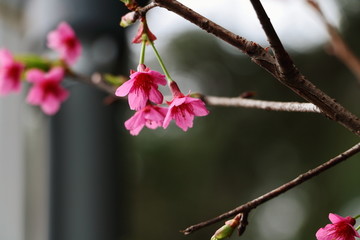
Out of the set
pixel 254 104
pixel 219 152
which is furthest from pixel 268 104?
pixel 219 152

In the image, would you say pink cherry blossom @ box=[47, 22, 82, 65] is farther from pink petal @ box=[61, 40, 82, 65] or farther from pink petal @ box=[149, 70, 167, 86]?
pink petal @ box=[149, 70, 167, 86]

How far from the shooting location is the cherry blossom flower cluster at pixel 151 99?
0.87ft

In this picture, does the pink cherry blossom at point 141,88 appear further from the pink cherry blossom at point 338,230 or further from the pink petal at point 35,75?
the pink petal at point 35,75

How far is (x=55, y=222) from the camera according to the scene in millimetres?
958

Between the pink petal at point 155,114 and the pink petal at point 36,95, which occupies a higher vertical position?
the pink petal at point 36,95

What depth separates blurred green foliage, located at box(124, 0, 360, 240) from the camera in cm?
247

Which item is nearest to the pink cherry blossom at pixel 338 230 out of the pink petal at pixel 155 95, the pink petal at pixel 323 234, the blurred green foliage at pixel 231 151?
the pink petal at pixel 323 234

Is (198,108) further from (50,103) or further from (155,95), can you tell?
(50,103)

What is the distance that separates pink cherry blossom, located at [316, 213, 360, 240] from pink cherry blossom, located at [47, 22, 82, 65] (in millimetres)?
370

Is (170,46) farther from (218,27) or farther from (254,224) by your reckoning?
(218,27)

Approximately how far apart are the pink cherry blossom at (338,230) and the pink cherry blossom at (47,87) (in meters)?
0.33

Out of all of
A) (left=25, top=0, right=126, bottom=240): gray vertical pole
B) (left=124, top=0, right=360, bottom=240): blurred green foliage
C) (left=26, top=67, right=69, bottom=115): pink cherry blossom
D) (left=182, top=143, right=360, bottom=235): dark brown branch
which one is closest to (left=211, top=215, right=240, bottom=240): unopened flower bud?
(left=182, top=143, right=360, bottom=235): dark brown branch

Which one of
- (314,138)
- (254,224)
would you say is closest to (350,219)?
(254,224)

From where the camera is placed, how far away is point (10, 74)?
53cm
